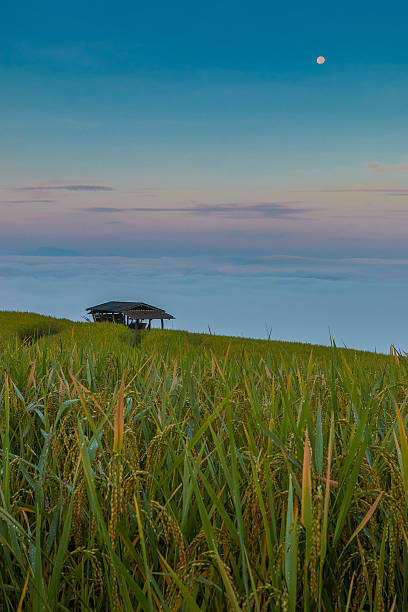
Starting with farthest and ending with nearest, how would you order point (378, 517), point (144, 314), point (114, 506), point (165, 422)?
point (144, 314) → point (165, 422) → point (378, 517) → point (114, 506)

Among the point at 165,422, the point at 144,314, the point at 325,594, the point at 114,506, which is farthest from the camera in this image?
the point at 144,314

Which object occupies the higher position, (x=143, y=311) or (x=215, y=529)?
(x=143, y=311)

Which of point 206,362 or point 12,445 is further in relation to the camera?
point 206,362

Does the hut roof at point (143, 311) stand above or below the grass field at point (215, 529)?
above

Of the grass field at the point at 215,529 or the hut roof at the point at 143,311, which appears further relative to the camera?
the hut roof at the point at 143,311

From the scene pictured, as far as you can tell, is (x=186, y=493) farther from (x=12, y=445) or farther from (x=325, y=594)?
(x=12, y=445)

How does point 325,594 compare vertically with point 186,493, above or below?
below

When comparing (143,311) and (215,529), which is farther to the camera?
(143,311)

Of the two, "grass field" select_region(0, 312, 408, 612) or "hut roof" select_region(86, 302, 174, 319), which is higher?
"hut roof" select_region(86, 302, 174, 319)

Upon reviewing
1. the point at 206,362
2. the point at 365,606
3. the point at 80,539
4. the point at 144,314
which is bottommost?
the point at 365,606

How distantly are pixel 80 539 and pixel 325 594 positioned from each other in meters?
0.71

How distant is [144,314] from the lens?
1019 inches

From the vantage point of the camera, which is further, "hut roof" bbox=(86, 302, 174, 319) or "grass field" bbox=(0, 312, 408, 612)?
"hut roof" bbox=(86, 302, 174, 319)

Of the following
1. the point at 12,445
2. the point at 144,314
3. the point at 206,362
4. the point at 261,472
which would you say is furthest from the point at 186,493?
the point at 144,314
